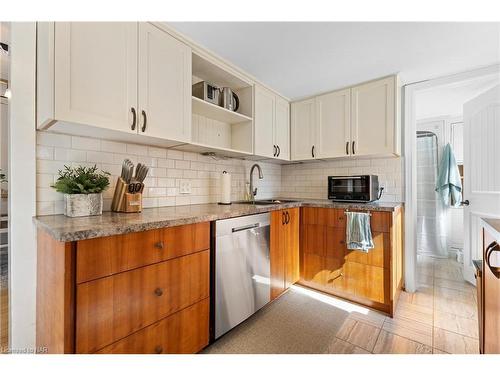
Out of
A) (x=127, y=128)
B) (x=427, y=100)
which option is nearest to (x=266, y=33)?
(x=127, y=128)

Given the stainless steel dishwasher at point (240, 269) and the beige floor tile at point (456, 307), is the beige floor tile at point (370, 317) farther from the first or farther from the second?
the stainless steel dishwasher at point (240, 269)

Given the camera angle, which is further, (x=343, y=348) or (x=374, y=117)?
(x=374, y=117)

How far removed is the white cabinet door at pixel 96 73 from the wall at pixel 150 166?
0.36 meters

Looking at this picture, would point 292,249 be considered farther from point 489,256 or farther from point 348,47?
point 348,47

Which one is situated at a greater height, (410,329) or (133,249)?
(133,249)

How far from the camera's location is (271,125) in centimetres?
254

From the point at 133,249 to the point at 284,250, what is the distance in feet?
4.60

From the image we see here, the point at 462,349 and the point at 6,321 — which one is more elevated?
the point at 6,321

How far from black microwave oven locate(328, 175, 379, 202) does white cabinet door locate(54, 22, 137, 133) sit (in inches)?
77.1

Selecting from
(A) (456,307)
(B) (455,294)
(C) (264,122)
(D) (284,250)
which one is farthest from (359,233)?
(C) (264,122)
